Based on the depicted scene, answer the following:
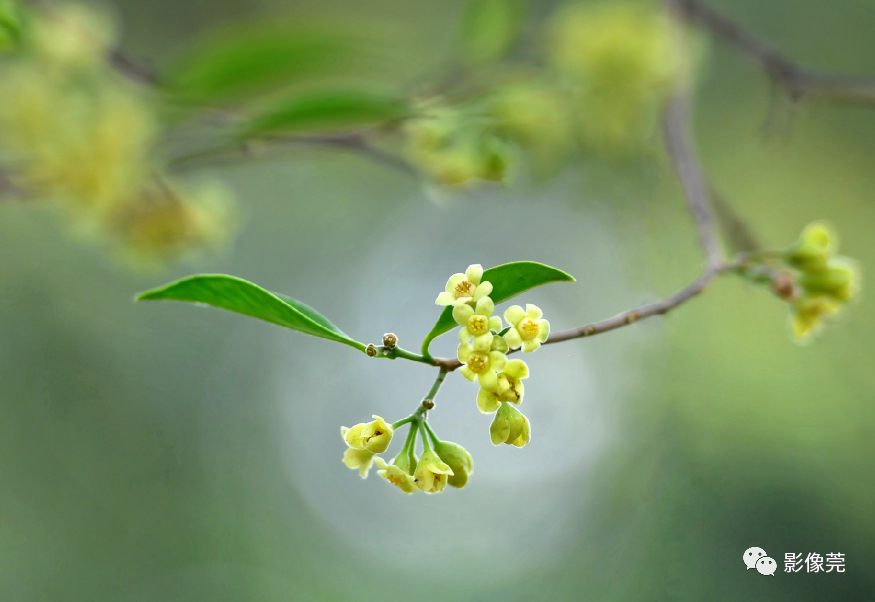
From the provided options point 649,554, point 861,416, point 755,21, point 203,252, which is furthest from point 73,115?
point 755,21

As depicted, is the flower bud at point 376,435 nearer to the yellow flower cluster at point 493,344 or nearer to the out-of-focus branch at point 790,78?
the yellow flower cluster at point 493,344

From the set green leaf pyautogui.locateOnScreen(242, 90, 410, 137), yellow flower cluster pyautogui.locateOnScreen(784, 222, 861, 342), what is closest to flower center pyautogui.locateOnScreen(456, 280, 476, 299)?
yellow flower cluster pyautogui.locateOnScreen(784, 222, 861, 342)

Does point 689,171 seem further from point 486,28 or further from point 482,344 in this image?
point 482,344

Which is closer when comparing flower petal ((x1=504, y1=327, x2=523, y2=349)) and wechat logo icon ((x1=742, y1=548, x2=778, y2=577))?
flower petal ((x1=504, y1=327, x2=523, y2=349))

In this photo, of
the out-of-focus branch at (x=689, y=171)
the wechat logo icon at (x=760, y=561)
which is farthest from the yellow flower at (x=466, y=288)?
the wechat logo icon at (x=760, y=561)

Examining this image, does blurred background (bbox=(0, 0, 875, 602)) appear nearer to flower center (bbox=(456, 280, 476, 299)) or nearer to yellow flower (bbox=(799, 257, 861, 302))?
yellow flower (bbox=(799, 257, 861, 302))

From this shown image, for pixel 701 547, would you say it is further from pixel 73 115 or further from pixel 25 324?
pixel 25 324

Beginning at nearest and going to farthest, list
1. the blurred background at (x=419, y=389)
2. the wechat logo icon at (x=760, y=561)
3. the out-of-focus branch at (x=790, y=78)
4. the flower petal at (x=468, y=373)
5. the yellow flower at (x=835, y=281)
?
the flower petal at (x=468, y=373)
the yellow flower at (x=835, y=281)
the out-of-focus branch at (x=790, y=78)
the wechat logo icon at (x=760, y=561)
the blurred background at (x=419, y=389)
